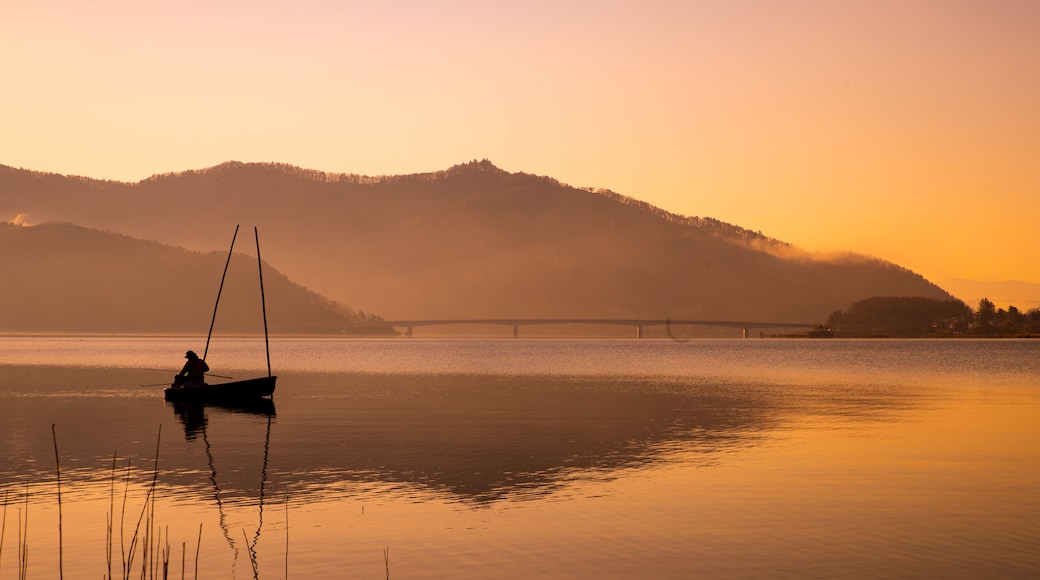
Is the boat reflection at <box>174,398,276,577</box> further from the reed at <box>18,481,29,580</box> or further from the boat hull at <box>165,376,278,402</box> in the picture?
the reed at <box>18,481,29,580</box>

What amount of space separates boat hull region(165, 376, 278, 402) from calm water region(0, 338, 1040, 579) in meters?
1.09

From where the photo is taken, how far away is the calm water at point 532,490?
2280 cm

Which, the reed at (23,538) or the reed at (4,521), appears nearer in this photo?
the reed at (23,538)

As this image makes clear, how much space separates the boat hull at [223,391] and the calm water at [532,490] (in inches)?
43.0

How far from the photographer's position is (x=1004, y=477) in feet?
113

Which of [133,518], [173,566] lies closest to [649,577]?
[173,566]

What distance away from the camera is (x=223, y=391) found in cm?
6581

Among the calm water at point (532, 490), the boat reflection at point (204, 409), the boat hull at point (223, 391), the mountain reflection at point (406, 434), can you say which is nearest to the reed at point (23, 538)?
the calm water at point (532, 490)

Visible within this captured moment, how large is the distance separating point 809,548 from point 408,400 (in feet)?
173

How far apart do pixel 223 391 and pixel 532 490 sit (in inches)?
1533

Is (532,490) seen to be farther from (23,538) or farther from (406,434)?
(406,434)

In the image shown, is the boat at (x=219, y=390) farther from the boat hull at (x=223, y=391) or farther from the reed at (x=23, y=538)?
the reed at (x=23, y=538)

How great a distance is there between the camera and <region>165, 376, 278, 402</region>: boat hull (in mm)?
64250

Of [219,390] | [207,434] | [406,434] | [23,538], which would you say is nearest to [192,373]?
[219,390]
